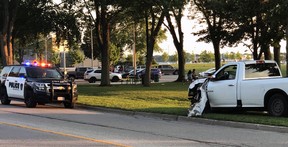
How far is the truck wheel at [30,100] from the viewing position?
58.8 feet

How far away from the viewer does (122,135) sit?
1027 cm

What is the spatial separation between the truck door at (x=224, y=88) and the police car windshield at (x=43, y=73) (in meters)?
7.59

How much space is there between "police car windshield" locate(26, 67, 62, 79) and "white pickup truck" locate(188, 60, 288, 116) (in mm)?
7062

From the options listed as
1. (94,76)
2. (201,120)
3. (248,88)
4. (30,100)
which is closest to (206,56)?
(94,76)

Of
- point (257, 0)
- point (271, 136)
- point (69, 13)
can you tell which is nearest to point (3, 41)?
point (69, 13)

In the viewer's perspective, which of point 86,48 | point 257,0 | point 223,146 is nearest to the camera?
point 223,146

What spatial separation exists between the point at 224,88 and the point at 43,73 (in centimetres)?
867

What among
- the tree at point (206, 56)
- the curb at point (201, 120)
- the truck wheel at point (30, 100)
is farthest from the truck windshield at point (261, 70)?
the tree at point (206, 56)

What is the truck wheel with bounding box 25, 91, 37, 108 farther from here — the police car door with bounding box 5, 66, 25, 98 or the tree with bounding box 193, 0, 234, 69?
the tree with bounding box 193, 0, 234, 69

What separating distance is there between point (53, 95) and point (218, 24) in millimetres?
21023

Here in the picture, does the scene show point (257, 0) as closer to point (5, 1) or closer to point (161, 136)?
point (161, 136)

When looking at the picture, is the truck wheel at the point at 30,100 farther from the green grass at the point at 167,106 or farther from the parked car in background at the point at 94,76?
the parked car in background at the point at 94,76

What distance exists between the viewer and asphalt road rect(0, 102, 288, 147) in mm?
9227

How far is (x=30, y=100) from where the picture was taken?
18.1 metres
